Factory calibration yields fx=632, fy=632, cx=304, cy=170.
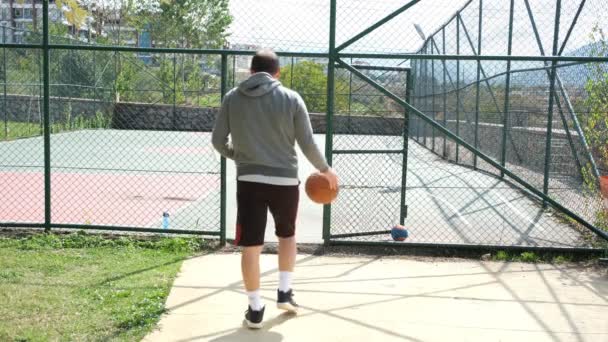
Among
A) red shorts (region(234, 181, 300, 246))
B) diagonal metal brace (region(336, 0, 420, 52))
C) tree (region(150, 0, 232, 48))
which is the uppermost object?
tree (region(150, 0, 232, 48))

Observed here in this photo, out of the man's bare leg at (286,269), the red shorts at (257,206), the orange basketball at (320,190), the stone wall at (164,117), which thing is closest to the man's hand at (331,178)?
the orange basketball at (320,190)

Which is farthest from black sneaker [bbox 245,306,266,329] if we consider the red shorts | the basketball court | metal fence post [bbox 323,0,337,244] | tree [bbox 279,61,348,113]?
tree [bbox 279,61,348,113]

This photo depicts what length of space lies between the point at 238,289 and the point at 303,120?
1783mm

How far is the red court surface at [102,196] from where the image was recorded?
28.1 feet

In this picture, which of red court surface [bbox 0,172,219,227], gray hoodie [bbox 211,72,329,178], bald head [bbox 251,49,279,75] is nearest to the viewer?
gray hoodie [bbox 211,72,329,178]

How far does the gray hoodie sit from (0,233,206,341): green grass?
1359 mm

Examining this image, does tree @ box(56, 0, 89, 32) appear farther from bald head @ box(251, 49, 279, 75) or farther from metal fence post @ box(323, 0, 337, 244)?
metal fence post @ box(323, 0, 337, 244)

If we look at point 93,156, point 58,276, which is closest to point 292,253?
point 58,276

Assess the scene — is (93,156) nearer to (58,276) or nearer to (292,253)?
(58,276)

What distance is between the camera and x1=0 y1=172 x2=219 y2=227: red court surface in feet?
28.1

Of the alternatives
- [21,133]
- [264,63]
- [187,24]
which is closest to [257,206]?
[264,63]

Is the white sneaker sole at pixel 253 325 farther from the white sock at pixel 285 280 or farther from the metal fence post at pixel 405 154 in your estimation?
the metal fence post at pixel 405 154

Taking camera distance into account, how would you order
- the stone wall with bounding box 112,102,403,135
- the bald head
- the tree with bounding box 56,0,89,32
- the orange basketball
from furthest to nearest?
the stone wall with bounding box 112,102,403,135 < the orange basketball < the bald head < the tree with bounding box 56,0,89,32

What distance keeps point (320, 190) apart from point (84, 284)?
2.15 m
